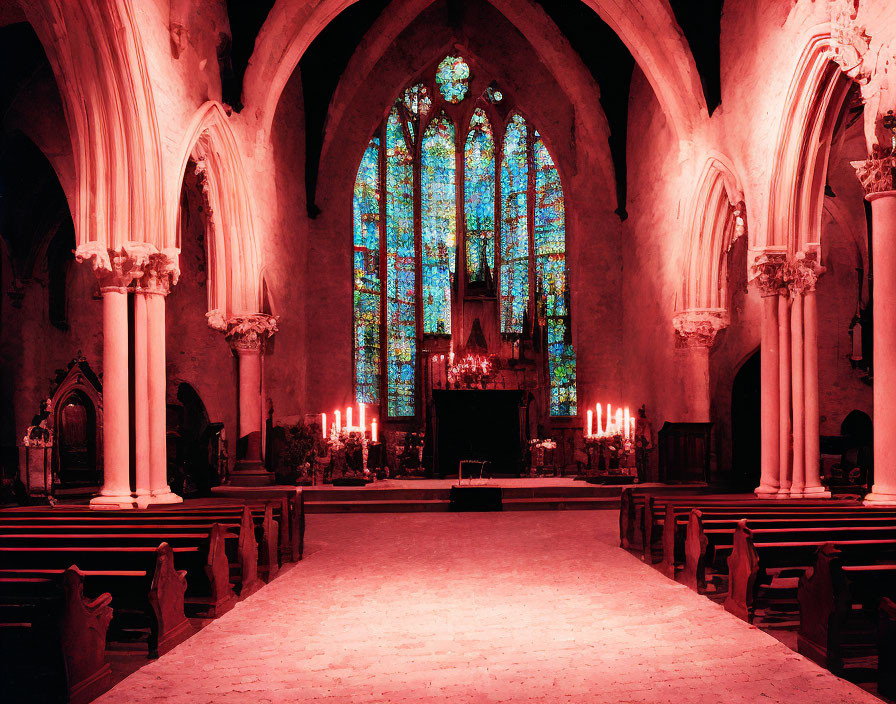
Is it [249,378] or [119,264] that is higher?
[119,264]

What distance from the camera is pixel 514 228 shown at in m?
22.9

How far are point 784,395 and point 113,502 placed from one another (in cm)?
903

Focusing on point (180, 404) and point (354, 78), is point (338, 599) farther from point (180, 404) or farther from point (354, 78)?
point (354, 78)

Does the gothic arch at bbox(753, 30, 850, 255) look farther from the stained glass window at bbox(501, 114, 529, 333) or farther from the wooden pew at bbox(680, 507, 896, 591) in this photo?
the stained glass window at bbox(501, 114, 529, 333)

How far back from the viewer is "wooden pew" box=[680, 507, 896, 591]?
20.8ft

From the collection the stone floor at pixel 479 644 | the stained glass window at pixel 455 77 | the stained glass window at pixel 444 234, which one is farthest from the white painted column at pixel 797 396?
the stained glass window at pixel 455 77

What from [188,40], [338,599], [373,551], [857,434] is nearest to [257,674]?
[338,599]

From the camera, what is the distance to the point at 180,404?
54.3 feet

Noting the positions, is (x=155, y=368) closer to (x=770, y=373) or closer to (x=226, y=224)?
(x=226, y=224)

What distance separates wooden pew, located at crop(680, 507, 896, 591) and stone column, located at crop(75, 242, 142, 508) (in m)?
6.46

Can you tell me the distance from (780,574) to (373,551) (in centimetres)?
458

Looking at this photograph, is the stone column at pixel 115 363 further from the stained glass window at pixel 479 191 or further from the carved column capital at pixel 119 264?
the stained glass window at pixel 479 191

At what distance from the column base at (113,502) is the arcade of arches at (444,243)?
0.02 meters

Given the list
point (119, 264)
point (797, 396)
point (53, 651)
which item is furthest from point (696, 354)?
point (53, 651)
